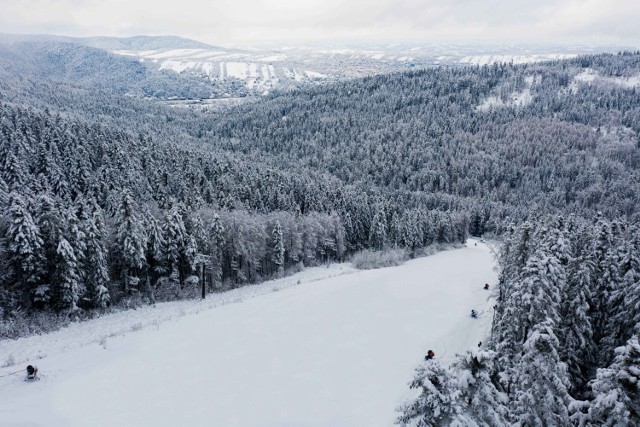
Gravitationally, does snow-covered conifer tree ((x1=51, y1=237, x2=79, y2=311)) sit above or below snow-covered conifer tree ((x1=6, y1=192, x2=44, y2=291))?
below

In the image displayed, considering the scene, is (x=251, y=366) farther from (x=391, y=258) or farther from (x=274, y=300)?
(x=391, y=258)

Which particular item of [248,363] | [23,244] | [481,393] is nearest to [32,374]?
[248,363]

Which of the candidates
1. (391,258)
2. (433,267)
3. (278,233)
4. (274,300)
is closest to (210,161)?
(278,233)

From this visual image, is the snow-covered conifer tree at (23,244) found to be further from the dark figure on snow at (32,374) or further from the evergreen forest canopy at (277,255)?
the dark figure on snow at (32,374)

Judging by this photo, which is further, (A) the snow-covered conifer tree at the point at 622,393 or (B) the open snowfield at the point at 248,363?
(B) the open snowfield at the point at 248,363

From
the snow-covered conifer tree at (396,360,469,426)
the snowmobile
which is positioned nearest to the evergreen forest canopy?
the snow-covered conifer tree at (396,360,469,426)

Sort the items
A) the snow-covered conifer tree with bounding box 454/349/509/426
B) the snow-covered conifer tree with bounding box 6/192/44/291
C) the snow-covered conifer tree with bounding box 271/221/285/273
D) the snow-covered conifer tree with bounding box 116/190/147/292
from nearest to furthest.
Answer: the snow-covered conifer tree with bounding box 454/349/509/426, the snow-covered conifer tree with bounding box 6/192/44/291, the snow-covered conifer tree with bounding box 116/190/147/292, the snow-covered conifer tree with bounding box 271/221/285/273

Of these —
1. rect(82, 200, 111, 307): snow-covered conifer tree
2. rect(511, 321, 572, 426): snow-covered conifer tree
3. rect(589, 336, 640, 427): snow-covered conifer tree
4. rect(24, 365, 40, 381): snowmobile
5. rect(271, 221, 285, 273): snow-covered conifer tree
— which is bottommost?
rect(271, 221, 285, 273): snow-covered conifer tree

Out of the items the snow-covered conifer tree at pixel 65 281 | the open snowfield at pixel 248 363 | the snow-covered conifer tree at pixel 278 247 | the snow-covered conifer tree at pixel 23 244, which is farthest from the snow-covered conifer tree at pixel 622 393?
the snow-covered conifer tree at pixel 278 247

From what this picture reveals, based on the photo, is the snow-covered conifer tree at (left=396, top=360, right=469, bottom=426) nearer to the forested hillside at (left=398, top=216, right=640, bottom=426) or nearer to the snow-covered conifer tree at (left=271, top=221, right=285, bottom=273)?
the forested hillside at (left=398, top=216, right=640, bottom=426)
